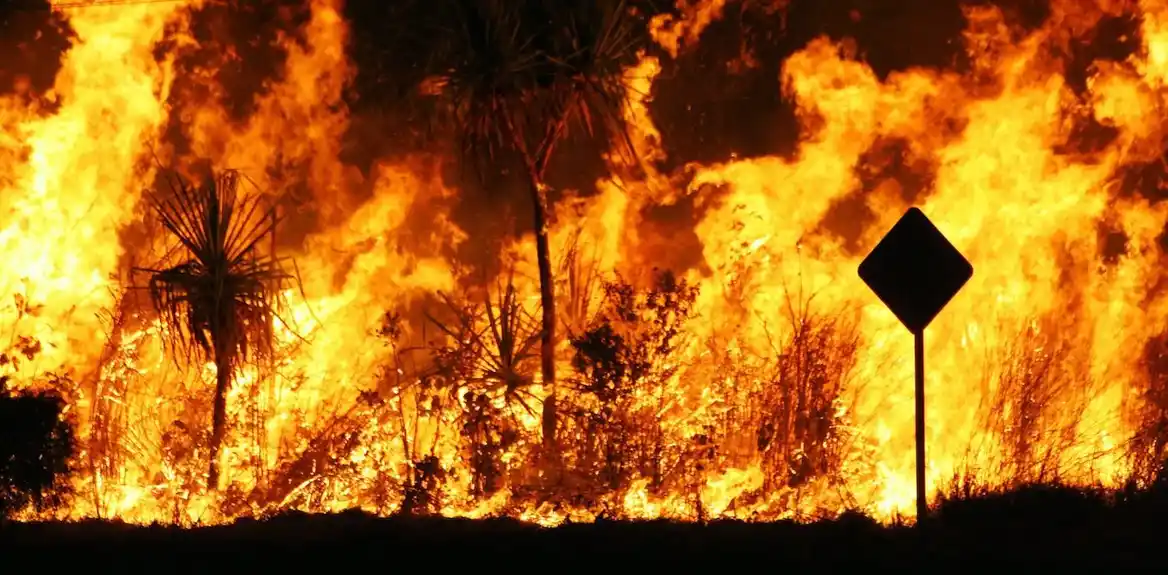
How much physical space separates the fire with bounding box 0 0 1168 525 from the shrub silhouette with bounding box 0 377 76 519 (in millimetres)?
907

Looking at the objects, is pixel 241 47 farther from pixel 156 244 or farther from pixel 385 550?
pixel 385 550

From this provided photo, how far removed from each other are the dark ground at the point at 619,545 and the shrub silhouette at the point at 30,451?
1262 mm

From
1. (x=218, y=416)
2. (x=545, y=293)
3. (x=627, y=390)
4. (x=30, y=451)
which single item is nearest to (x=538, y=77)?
(x=545, y=293)

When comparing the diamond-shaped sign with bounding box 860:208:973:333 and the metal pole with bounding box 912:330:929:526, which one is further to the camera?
the metal pole with bounding box 912:330:929:526

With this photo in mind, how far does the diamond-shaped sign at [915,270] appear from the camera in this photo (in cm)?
845

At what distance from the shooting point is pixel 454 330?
41.1 ft

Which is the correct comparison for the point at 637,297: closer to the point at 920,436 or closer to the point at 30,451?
the point at 920,436

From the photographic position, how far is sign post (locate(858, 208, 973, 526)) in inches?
333

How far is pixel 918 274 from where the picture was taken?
852cm

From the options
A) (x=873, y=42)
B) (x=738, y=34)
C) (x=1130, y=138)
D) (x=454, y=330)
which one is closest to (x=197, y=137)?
(x=454, y=330)

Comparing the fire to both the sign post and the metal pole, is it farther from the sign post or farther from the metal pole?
the sign post

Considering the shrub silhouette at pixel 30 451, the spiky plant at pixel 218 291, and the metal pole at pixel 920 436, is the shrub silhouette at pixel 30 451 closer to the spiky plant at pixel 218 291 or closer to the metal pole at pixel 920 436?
the spiky plant at pixel 218 291

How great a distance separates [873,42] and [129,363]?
817 cm

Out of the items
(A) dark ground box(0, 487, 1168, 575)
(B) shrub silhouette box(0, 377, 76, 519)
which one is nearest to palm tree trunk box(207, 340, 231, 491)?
(B) shrub silhouette box(0, 377, 76, 519)
